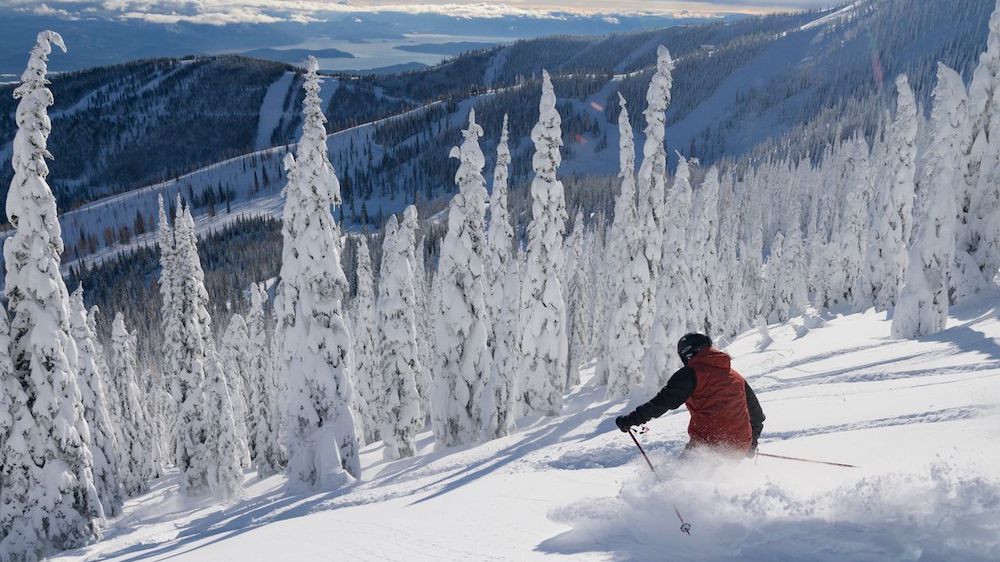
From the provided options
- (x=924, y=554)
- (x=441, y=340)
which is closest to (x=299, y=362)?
(x=441, y=340)

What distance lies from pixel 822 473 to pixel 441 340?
19674 mm

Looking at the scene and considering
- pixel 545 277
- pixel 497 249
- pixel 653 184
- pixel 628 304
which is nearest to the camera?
pixel 545 277

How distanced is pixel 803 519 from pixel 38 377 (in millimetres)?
19346

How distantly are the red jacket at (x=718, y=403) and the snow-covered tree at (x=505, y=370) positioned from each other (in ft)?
54.6

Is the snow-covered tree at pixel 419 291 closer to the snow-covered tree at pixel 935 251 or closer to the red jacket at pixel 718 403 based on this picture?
the snow-covered tree at pixel 935 251

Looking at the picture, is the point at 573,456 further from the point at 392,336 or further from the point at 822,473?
the point at 392,336

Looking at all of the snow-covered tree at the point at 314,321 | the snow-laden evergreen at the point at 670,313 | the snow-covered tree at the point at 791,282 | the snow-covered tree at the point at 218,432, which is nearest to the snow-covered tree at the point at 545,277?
the snow-laden evergreen at the point at 670,313

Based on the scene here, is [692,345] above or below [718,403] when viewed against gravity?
above

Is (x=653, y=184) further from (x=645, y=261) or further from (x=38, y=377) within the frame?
(x=38, y=377)

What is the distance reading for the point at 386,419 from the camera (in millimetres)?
27922

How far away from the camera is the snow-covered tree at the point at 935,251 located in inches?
747

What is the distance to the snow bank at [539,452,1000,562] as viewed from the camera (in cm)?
479

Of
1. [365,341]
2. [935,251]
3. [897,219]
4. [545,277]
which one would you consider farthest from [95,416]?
[897,219]

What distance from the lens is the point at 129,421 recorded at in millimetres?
39094
